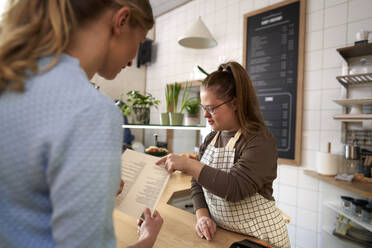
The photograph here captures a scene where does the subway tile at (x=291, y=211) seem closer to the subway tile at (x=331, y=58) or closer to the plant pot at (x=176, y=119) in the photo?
the subway tile at (x=331, y=58)

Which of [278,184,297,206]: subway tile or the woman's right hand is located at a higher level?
the woman's right hand

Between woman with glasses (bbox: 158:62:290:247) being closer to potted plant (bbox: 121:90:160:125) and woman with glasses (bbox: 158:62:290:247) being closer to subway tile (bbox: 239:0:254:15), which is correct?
potted plant (bbox: 121:90:160:125)

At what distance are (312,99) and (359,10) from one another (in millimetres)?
858

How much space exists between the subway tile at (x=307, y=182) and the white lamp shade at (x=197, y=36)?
178cm

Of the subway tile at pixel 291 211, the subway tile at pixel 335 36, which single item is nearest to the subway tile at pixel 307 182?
the subway tile at pixel 291 211

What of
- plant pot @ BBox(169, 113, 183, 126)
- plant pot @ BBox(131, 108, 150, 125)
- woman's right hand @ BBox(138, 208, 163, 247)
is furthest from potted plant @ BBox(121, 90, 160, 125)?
woman's right hand @ BBox(138, 208, 163, 247)

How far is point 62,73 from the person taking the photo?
0.36 meters

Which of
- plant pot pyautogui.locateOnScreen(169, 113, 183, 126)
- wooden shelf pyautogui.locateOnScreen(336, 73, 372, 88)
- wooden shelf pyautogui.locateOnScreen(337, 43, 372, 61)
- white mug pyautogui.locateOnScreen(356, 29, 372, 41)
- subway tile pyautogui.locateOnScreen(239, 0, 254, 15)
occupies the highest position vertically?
subway tile pyautogui.locateOnScreen(239, 0, 254, 15)

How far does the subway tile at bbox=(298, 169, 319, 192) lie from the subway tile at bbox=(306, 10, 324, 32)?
143 cm

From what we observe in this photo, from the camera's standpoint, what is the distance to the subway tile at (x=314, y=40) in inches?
91.6

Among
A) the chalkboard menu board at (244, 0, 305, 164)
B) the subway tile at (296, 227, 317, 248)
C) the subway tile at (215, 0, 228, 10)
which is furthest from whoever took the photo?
the subway tile at (215, 0, 228, 10)

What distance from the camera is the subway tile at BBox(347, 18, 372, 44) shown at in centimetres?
208

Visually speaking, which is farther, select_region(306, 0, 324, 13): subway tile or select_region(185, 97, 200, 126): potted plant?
select_region(306, 0, 324, 13): subway tile

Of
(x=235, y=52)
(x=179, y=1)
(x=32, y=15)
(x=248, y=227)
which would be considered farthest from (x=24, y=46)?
(x=179, y=1)
